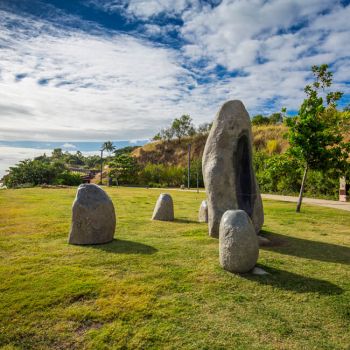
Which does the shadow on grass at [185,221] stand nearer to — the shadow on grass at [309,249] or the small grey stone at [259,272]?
the shadow on grass at [309,249]

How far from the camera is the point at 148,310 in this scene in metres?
4.50

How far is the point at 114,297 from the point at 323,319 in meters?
3.12

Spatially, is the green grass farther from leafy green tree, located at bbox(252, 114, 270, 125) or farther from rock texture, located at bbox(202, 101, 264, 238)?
leafy green tree, located at bbox(252, 114, 270, 125)

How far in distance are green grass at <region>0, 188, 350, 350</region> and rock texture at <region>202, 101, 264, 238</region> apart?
1.02 metres

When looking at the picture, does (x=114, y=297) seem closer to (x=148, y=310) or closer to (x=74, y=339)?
(x=148, y=310)

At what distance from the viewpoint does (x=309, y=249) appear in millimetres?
7996

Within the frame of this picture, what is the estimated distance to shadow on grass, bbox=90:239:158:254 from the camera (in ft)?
24.3

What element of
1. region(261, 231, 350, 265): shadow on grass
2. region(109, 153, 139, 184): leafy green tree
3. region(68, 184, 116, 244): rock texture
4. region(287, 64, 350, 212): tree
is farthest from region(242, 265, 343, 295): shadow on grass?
region(109, 153, 139, 184): leafy green tree

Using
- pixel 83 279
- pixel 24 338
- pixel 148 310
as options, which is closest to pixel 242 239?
pixel 148 310

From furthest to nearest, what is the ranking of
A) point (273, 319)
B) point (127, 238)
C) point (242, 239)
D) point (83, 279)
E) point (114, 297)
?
1. point (127, 238)
2. point (242, 239)
3. point (83, 279)
4. point (114, 297)
5. point (273, 319)

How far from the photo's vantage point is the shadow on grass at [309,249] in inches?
288

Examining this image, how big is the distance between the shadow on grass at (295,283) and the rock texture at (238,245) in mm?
253

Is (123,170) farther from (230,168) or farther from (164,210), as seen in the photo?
(230,168)

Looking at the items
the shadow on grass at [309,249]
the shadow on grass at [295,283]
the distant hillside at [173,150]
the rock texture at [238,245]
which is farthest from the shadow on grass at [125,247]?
the distant hillside at [173,150]
